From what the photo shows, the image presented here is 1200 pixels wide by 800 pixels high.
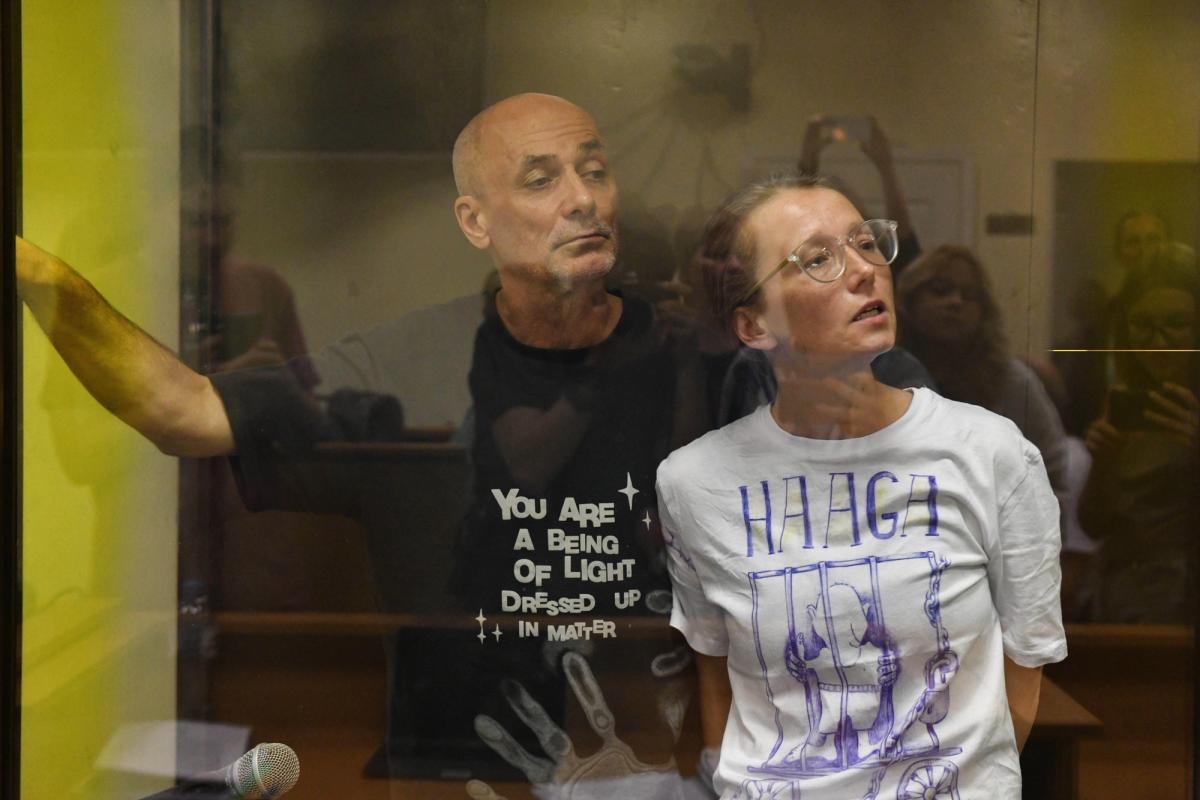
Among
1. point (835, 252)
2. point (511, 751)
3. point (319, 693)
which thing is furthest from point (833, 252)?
point (319, 693)

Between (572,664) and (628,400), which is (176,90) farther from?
(572,664)

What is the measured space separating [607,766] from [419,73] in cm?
109

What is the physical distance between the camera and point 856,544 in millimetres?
1879

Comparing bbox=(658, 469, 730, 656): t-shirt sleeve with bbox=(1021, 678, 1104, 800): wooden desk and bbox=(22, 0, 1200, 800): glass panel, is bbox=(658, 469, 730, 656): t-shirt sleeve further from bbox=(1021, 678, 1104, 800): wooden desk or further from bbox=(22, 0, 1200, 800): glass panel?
bbox=(1021, 678, 1104, 800): wooden desk

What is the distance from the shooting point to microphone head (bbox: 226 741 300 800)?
78.0 inches

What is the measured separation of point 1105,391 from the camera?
75.7 inches

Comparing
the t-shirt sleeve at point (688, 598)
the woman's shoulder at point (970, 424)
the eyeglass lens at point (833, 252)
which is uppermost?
the eyeglass lens at point (833, 252)

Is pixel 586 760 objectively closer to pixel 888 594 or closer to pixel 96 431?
pixel 888 594

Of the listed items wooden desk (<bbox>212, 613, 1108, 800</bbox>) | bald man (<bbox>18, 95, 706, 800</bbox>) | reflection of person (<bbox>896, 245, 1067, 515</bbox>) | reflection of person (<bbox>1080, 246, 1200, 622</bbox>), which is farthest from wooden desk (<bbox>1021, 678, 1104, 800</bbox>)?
wooden desk (<bbox>212, 613, 1108, 800</bbox>)

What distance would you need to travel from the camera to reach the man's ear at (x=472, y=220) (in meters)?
1.97

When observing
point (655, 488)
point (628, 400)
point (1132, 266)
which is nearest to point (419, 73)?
point (628, 400)

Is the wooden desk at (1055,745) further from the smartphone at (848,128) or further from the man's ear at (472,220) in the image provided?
the man's ear at (472,220)

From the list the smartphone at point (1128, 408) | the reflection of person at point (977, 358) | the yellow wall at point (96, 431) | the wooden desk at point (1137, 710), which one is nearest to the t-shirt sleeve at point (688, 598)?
the reflection of person at point (977, 358)

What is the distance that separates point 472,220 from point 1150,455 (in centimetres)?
105
